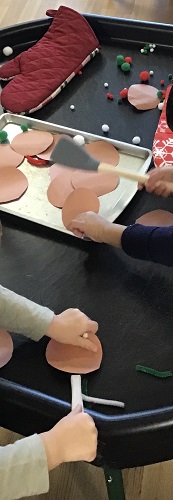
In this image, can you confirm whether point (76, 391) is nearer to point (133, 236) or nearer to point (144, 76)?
point (133, 236)

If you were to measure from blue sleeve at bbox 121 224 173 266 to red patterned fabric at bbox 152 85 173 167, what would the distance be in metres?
0.17

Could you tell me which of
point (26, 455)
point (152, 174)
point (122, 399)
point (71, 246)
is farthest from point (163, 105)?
point (26, 455)

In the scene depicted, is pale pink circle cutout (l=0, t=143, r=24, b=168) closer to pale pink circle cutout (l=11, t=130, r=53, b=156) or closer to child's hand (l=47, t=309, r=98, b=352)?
pale pink circle cutout (l=11, t=130, r=53, b=156)

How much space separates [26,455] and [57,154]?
467 mm

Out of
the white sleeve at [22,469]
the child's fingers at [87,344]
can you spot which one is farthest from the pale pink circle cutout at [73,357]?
the white sleeve at [22,469]

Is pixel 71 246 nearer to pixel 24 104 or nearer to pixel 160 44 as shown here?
pixel 24 104

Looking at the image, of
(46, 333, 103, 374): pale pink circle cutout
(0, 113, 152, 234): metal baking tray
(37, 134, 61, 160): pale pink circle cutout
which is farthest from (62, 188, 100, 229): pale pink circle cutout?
(46, 333, 103, 374): pale pink circle cutout

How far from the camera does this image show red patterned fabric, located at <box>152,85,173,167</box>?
0.99 meters

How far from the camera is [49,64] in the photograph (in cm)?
118

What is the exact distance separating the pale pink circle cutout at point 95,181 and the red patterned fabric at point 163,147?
83 mm

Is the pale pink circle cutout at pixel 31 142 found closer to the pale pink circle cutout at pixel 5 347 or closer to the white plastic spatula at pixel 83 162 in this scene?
the white plastic spatula at pixel 83 162

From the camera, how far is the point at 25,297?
32.9 inches

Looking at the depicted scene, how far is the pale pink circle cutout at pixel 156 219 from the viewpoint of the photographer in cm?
91

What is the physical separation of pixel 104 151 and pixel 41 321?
0.38m
